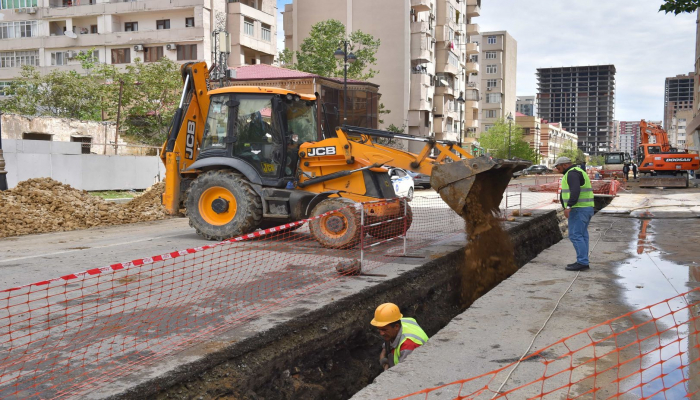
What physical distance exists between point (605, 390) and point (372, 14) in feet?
177

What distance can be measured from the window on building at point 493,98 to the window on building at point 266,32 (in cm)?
6042

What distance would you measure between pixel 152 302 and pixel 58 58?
4829 centimetres

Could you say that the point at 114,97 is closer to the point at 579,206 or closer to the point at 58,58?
the point at 58,58

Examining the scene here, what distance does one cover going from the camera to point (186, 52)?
45.3 m

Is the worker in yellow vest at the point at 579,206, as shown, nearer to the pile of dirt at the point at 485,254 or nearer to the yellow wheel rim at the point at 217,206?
the pile of dirt at the point at 485,254

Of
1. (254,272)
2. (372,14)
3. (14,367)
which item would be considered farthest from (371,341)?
(372,14)

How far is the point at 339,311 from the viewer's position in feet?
21.4

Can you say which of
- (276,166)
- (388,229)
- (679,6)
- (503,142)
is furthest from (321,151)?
(503,142)

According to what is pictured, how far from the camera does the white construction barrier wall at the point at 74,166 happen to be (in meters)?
21.5

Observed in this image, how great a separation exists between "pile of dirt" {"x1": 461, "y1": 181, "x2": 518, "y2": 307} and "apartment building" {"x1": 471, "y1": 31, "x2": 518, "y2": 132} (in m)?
93.7

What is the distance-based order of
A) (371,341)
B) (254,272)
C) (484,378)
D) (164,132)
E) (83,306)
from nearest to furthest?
(484,378) < (83,306) < (371,341) < (254,272) < (164,132)

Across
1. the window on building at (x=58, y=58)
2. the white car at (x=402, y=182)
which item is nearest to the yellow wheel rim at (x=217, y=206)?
the white car at (x=402, y=182)

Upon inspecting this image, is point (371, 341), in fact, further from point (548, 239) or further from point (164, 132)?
point (164, 132)

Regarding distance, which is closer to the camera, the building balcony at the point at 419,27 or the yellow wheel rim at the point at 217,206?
the yellow wheel rim at the point at 217,206
